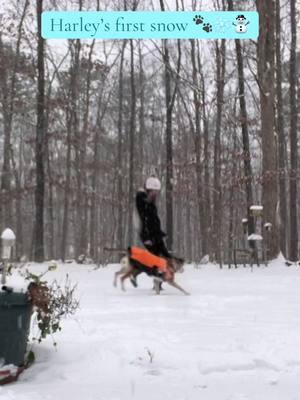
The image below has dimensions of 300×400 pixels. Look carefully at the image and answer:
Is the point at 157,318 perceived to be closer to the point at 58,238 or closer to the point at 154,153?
the point at 154,153

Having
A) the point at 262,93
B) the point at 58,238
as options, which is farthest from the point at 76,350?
the point at 58,238

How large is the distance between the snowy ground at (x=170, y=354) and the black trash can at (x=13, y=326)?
8.3 inches

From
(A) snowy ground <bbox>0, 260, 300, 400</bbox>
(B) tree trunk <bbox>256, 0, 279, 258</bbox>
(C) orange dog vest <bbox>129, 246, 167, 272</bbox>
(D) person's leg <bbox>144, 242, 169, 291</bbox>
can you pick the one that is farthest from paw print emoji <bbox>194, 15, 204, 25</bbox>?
(A) snowy ground <bbox>0, 260, 300, 400</bbox>

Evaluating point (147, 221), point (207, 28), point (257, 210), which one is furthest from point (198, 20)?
point (147, 221)

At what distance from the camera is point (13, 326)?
4488 millimetres

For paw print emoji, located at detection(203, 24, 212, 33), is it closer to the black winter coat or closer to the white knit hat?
the white knit hat

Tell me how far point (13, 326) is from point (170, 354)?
1.33 m

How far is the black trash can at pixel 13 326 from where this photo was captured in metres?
4.45

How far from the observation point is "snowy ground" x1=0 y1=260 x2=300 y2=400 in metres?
4.21

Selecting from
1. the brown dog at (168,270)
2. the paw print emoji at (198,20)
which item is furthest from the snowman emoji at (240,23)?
the brown dog at (168,270)

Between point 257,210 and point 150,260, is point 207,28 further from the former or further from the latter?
point 150,260

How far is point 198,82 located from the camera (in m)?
28.7

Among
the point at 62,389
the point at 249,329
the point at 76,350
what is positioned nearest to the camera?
the point at 62,389

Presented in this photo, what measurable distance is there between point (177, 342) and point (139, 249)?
404cm
